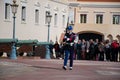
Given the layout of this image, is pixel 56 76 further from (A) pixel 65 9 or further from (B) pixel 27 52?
(A) pixel 65 9

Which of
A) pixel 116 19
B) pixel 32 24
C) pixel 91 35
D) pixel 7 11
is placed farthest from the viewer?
pixel 91 35

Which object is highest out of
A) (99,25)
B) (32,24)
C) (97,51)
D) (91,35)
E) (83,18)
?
(83,18)

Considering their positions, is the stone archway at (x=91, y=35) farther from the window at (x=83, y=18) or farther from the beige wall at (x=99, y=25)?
the window at (x=83, y=18)

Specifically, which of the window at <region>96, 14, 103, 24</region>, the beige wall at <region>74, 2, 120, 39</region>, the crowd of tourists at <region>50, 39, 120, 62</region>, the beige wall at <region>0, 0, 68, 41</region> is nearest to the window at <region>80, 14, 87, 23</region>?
the beige wall at <region>74, 2, 120, 39</region>

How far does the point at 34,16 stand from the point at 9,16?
6.15 meters

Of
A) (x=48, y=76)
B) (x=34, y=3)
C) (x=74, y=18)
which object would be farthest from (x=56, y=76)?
(x=74, y=18)

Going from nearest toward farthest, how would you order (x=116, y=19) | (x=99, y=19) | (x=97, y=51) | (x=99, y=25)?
(x=97, y=51)
(x=99, y=25)
(x=116, y=19)
(x=99, y=19)

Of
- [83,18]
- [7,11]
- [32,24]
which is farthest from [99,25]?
[7,11]

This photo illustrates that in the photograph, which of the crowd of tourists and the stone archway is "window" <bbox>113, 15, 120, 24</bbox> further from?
the crowd of tourists

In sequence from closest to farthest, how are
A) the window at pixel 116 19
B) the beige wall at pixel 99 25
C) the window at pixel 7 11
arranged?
the window at pixel 7 11 < the beige wall at pixel 99 25 < the window at pixel 116 19

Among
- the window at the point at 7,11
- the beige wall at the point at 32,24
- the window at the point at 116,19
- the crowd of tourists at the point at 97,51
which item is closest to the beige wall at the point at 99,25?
the window at the point at 116,19

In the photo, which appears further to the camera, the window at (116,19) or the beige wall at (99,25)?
the window at (116,19)

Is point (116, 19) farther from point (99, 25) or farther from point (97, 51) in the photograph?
point (97, 51)

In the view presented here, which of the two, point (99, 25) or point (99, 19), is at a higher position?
point (99, 19)
